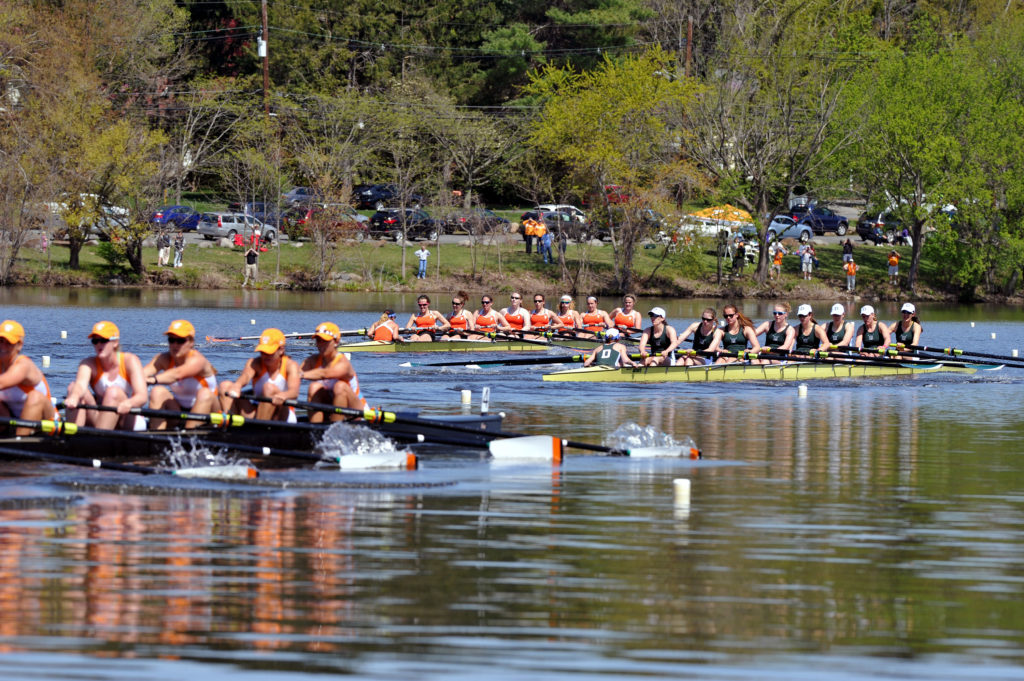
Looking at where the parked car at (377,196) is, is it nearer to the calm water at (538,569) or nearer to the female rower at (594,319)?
the female rower at (594,319)

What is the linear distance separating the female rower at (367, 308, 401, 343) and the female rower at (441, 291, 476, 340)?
0.99 m

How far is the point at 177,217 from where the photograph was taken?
186ft

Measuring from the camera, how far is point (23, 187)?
49.9m

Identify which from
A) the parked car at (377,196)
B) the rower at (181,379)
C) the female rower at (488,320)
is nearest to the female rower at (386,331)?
the female rower at (488,320)

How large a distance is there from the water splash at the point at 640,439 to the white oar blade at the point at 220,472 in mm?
4486

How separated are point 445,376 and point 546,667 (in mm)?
18001

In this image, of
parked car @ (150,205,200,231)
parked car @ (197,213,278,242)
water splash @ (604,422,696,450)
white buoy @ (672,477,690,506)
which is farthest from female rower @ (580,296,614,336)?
parked car @ (197,213,278,242)

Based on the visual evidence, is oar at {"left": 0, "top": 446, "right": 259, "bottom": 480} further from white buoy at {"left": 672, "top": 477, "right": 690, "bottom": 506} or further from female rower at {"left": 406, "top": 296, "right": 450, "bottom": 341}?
female rower at {"left": 406, "top": 296, "right": 450, "bottom": 341}

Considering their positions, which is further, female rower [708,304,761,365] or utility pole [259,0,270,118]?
utility pole [259,0,270,118]

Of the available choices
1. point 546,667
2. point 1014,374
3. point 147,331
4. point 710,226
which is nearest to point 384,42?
point 710,226

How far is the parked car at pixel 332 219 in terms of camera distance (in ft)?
179

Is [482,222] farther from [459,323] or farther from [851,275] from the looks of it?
[459,323]

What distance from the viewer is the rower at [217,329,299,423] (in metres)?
15.0

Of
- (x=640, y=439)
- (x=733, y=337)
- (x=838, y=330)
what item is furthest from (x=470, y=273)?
(x=640, y=439)
